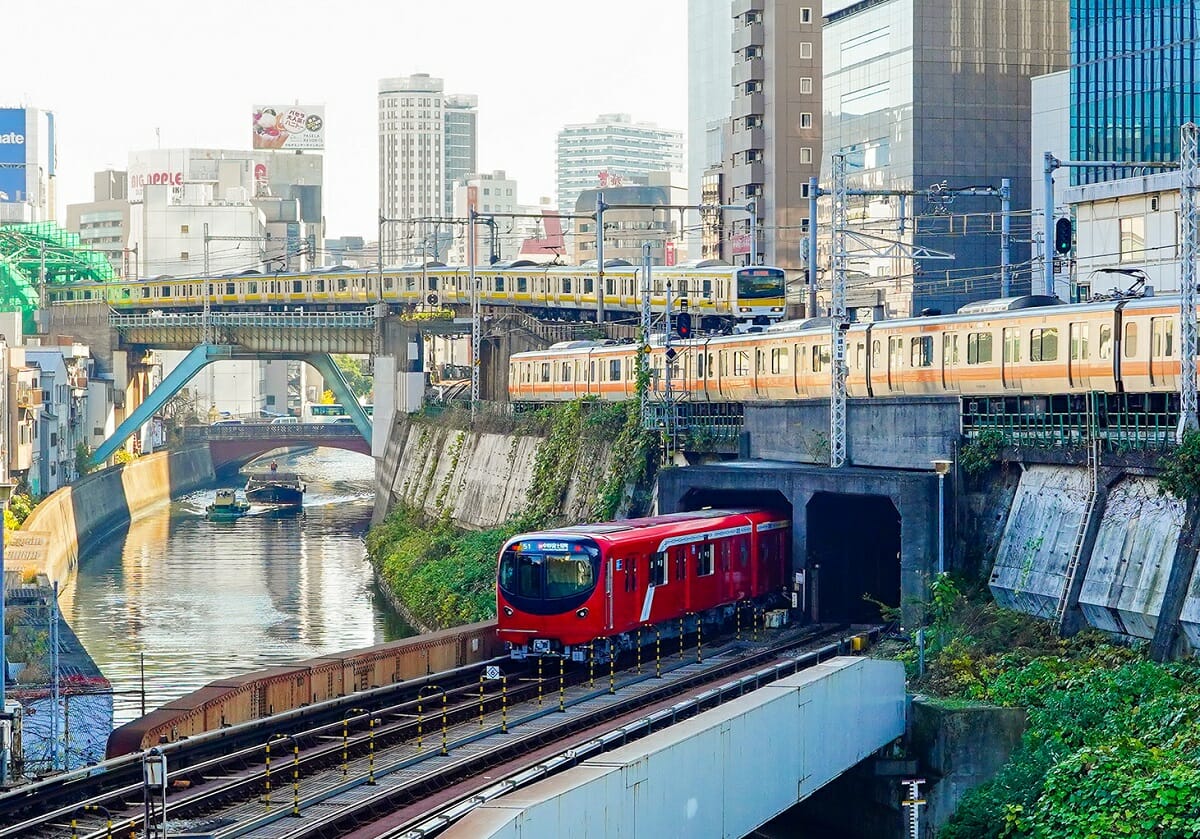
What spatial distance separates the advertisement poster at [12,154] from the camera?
14875 centimetres

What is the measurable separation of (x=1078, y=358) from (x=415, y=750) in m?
15.5

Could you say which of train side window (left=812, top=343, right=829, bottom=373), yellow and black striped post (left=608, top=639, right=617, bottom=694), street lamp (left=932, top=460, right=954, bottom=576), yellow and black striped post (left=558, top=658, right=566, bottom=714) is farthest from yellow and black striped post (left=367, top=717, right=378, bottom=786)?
train side window (left=812, top=343, right=829, bottom=373)

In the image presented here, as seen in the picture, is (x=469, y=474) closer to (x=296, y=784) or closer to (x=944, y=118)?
(x=944, y=118)

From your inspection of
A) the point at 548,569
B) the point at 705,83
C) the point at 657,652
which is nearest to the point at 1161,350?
the point at 657,652

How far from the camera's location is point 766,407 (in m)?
41.0

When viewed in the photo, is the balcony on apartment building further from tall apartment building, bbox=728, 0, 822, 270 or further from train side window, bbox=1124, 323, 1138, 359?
train side window, bbox=1124, 323, 1138, 359

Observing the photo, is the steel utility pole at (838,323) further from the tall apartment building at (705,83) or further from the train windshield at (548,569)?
the tall apartment building at (705,83)

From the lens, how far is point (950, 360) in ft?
122

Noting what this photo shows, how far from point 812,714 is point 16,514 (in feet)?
147

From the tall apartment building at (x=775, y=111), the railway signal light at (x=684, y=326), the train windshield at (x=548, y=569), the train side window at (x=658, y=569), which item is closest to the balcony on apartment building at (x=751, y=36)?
the tall apartment building at (x=775, y=111)

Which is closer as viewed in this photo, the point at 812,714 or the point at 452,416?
the point at 812,714

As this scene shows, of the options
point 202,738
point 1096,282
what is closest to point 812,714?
point 202,738

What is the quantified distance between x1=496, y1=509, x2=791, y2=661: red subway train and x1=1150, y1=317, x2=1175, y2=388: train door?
A: 8066 millimetres

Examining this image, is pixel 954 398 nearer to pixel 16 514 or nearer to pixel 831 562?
pixel 831 562
